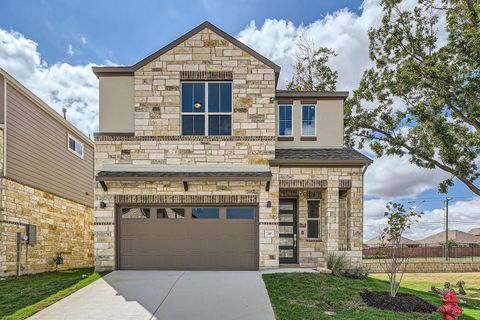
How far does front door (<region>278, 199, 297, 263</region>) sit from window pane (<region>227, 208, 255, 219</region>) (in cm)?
154

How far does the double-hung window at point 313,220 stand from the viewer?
42.6 ft

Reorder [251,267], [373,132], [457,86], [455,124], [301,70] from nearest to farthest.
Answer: [251,267] < [457,86] < [455,124] < [373,132] < [301,70]

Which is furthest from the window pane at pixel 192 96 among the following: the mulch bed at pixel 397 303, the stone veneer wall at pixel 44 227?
the mulch bed at pixel 397 303

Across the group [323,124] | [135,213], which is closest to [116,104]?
[135,213]

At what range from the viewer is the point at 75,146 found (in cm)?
1775

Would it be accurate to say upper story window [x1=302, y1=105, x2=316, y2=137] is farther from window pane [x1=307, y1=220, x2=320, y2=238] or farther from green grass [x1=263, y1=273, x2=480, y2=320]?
green grass [x1=263, y1=273, x2=480, y2=320]

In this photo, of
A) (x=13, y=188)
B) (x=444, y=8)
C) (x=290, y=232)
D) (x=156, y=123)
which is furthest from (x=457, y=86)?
(x=13, y=188)

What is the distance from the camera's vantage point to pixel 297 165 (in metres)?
12.1

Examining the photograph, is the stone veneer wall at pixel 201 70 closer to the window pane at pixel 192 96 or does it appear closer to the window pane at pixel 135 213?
the window pane at pixel 192 96

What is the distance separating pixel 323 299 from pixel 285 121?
669 centimetres

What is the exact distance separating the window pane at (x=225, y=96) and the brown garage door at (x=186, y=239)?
3328mm

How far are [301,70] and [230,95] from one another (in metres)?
12.1

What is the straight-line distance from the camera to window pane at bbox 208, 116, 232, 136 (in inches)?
483

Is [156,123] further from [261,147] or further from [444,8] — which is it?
[444,8]
